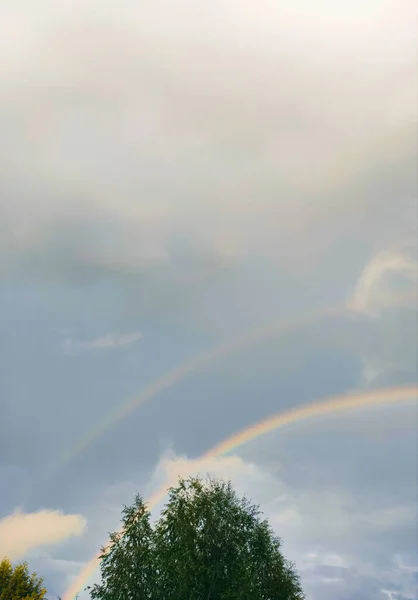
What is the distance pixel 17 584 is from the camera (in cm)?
7231

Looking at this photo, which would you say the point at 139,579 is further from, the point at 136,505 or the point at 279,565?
the point at 279,565

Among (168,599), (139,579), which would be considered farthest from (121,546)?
(168,599)

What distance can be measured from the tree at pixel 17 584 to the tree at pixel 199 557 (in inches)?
510

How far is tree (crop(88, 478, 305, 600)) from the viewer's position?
5841 centimetres

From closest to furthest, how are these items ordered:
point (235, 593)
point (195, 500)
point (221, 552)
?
point (235, 593) < point (221, 552) < point (195, 500)

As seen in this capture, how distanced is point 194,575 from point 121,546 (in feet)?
35.3

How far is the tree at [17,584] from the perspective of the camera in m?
71.0

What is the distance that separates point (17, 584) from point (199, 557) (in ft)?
88.3

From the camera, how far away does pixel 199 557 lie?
59844 millimetres

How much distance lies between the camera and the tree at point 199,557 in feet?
192

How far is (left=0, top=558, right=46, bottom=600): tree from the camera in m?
71.0

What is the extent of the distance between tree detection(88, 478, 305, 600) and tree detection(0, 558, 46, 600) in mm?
12949

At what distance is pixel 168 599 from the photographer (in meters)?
58.8

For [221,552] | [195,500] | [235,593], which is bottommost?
[235,593]
